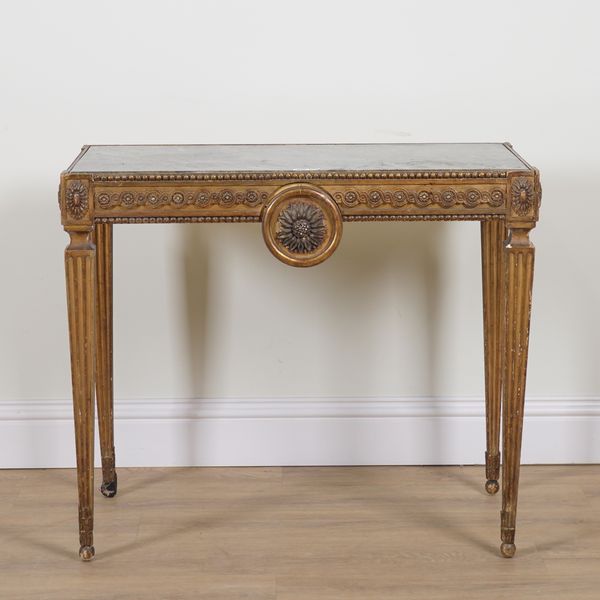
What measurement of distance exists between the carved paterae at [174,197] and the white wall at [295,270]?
572 millimetres

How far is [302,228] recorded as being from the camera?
248 cm

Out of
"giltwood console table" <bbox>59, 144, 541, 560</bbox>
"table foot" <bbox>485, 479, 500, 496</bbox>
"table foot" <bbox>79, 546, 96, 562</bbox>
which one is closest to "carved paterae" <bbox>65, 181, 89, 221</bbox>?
"giltwood console table" <bbox>59, 144, 541, 560</bbox>

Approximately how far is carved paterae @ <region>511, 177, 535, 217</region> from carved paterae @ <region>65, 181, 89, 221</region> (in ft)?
2.91

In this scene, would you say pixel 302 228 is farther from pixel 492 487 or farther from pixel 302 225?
pixel 492 487

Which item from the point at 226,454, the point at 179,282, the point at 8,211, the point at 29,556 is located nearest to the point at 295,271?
the point at 179,282

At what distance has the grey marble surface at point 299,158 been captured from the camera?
2512 millimetres

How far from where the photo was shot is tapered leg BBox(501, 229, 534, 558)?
2520mm

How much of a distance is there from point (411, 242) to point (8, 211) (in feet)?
3.43

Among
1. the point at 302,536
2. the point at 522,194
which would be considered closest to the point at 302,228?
the point at 522,194

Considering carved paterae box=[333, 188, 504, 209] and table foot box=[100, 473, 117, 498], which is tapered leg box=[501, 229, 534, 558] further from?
table foot box=[100, 473, 117, 498]

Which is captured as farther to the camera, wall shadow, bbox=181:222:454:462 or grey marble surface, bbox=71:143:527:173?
wall shadow, bbox=181:222:454:462

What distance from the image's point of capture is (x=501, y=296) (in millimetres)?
2912

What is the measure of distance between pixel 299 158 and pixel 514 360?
0.65 meters

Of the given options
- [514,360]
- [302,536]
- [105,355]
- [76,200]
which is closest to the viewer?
[76,200]
